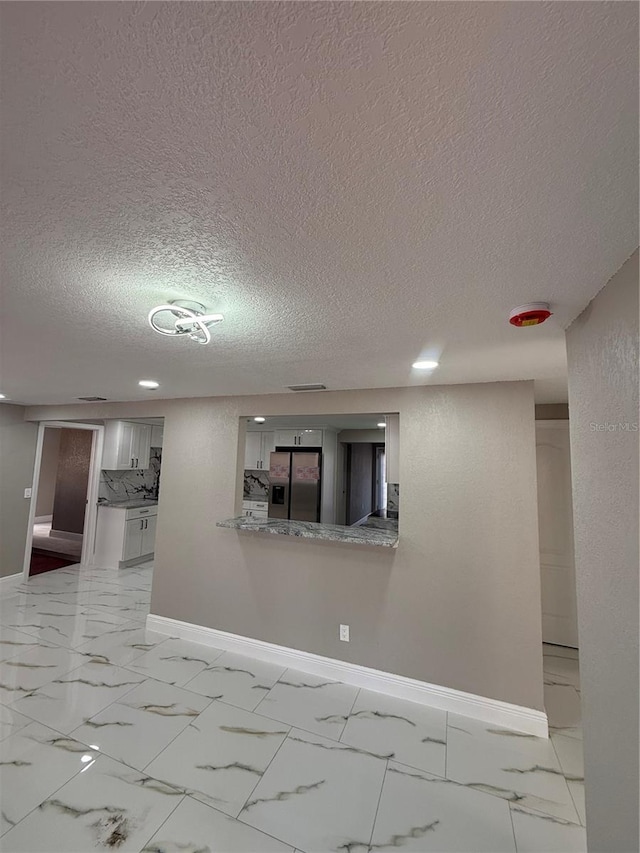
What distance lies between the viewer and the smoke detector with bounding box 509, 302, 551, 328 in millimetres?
1342

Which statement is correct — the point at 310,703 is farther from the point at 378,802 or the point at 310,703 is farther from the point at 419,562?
the point at 419,562

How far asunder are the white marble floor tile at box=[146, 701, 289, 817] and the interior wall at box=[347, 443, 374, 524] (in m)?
4.00

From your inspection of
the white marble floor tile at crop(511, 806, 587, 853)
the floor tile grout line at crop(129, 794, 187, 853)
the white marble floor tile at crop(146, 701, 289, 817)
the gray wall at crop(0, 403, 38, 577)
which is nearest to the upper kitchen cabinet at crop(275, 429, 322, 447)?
the gray wall at crop(0, 403, 38, 577)

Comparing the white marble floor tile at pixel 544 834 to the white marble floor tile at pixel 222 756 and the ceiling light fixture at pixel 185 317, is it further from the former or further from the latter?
the ceiling light fixture at pixel 185 317

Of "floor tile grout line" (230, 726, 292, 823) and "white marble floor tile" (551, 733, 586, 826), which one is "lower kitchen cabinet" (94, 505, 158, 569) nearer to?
"floor tile grout line" (230, 726, 292, 823)

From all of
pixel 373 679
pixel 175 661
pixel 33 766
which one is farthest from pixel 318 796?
pixel 175 661

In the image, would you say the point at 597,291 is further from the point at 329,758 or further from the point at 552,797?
the point at 329,758

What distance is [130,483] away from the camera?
6156 millimetres

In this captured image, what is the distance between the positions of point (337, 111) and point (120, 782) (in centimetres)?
294

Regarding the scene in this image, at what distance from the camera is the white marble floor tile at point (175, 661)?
2857 mm

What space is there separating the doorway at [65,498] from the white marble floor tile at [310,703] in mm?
4129

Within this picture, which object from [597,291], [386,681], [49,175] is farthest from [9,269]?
[386,681]

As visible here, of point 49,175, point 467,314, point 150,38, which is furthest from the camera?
point 467,314

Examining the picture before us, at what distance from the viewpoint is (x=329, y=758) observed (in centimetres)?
209
